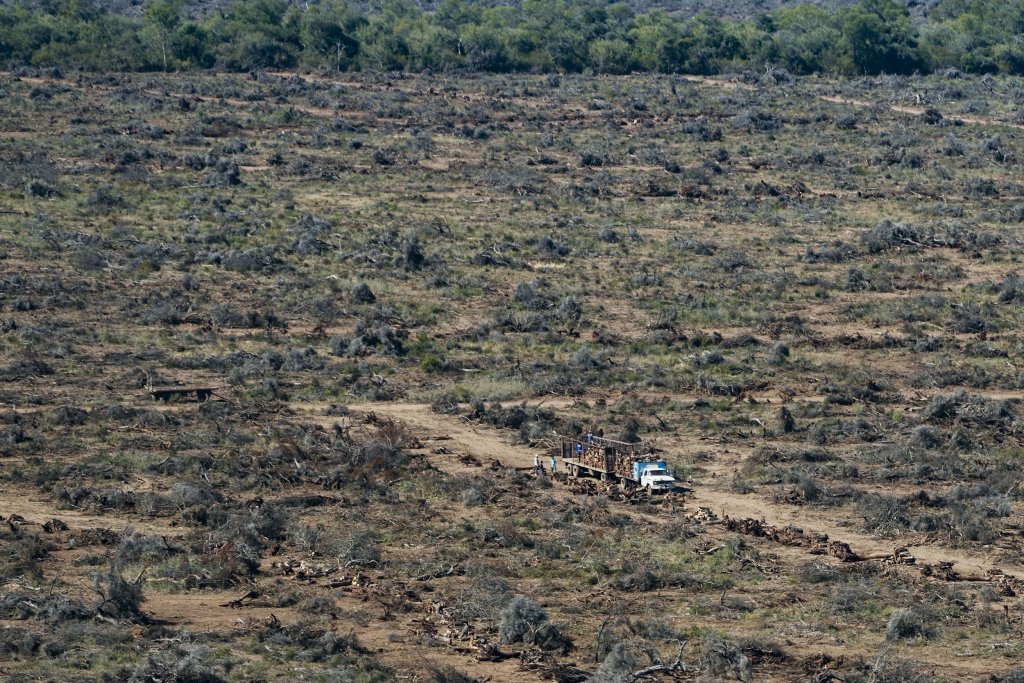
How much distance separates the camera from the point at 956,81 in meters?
97.0

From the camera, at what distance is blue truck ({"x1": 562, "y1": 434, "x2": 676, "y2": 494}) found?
2875 centimetres

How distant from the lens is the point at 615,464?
29.5 meters

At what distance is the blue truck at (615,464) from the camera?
28750 mm

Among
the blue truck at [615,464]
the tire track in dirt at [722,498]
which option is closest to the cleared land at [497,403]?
the tire track in dirt at [722,498]

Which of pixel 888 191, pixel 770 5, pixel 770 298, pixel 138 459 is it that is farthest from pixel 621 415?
pixel 770 5

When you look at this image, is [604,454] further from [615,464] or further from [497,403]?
[497,403]

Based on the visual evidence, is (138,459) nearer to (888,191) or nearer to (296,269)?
(296,269)

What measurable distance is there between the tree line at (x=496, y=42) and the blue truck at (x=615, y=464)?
219 feet

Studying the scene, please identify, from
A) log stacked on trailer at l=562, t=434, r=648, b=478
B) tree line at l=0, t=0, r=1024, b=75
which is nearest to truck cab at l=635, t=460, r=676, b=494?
log stacked on trailer at l=562, t=434, r=648, b=478

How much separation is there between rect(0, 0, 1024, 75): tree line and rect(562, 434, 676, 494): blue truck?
6675cm

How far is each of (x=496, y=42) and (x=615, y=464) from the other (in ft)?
244

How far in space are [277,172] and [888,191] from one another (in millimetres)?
25318

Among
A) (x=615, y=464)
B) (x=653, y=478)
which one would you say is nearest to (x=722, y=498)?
(x=653, y=478)

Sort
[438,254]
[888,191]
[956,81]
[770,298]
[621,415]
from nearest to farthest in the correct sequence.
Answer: [621,415] < [770,298] < [438,254] < [888,191] < [956,81]
